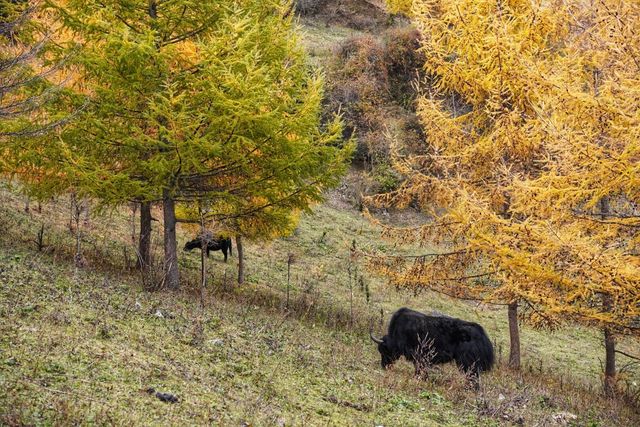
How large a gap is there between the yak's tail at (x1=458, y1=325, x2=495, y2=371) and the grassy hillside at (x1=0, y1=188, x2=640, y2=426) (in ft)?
1.37

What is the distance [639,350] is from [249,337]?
16681mm

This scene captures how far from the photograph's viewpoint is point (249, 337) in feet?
30.8

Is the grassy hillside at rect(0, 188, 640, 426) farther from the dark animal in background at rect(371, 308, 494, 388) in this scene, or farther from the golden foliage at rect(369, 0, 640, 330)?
the golden foliage at rect(369, 0, 640, 330)

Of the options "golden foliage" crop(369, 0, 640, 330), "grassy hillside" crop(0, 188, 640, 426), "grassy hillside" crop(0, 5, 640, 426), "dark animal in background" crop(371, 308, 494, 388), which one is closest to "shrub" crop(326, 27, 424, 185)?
"grassy hillside" crop(0, 5, 640, 426)

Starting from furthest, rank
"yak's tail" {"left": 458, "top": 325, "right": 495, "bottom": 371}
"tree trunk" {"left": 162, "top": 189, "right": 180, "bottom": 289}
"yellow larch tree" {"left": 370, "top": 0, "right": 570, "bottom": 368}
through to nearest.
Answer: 1. "tree trunk" {"left": 162, "top": 189, "right": 180, "bottom": 289}
2. "yellow larch tree" {"left": 370, "top": 0, "right": 570, "bottom": 368}
3. "yak's tail" {"left": 458, "top": 325, "right": 495, "bottom": 371}

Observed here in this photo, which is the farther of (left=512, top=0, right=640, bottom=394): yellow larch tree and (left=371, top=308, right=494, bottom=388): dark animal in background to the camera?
(left=371, top=308, right=494, bottom=388): dark animal in background

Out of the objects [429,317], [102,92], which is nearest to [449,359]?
[429,317]

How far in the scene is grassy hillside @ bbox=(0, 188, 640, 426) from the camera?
5.67 metres

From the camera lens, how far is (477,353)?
991 centimetres

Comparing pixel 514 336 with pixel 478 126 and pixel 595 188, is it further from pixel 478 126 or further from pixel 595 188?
pixel 595 188

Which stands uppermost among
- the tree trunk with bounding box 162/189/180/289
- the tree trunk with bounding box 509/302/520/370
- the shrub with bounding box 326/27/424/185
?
the shrub with bounding box 326/27/424/185

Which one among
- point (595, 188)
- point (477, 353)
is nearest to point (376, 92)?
point (477, 353)

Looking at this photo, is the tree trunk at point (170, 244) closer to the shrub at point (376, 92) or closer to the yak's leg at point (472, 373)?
the yak's leg at point (472, 373)

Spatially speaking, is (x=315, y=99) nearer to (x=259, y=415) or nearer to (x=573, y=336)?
(x=259, y=415)
